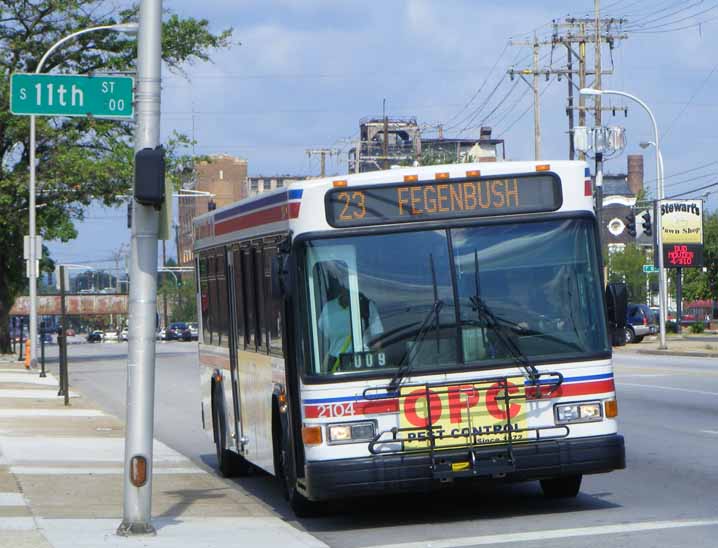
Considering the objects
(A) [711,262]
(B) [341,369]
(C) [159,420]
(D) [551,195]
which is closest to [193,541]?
(B) [341,369]

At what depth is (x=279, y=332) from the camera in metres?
11.5

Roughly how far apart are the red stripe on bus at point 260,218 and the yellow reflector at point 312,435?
1.65 metres

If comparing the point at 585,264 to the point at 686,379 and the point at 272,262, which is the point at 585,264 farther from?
the point at 686,379

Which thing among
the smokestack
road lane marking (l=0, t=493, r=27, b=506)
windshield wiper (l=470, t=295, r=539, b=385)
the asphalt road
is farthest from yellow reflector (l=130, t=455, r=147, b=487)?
the smokestack

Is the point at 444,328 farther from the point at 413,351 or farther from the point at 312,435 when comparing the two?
the point at 312,435

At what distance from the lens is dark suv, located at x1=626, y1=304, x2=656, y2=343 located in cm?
5797

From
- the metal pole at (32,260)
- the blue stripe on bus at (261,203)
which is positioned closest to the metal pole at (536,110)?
the metal pole at (32,260)

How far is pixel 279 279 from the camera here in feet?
35.0

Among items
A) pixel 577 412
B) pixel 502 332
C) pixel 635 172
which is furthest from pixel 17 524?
pixel 635 172

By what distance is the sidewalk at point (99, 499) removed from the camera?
10.3m

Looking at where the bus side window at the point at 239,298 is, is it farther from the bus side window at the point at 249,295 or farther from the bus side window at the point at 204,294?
the bus side window at the point at 204,294

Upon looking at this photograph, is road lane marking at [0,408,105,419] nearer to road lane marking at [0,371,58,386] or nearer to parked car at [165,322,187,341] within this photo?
road lane marking at [0,371,58,386]

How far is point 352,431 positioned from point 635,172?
6088 inches

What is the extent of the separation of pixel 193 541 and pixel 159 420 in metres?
14.0
